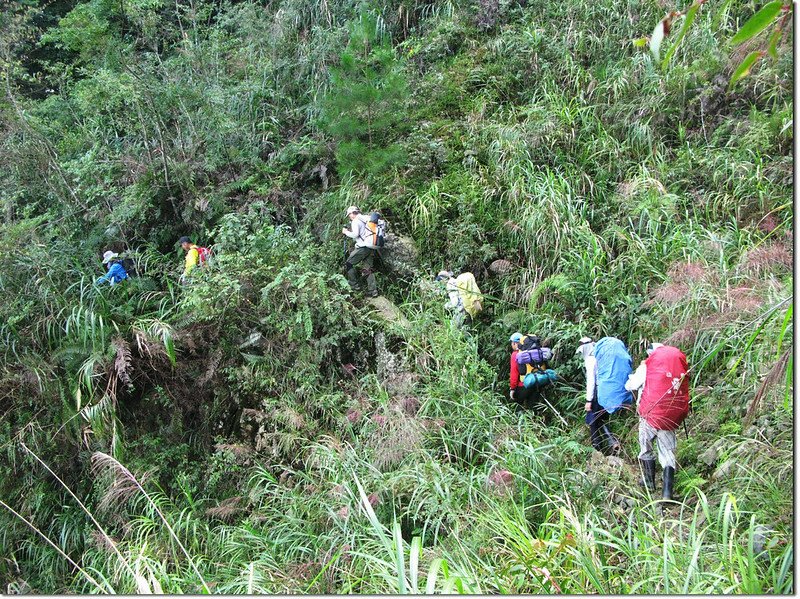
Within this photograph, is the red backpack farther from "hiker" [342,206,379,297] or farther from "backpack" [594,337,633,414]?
"hiker" [342,206,379,297]

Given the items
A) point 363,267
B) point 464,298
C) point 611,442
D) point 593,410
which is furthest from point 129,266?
point 611,442

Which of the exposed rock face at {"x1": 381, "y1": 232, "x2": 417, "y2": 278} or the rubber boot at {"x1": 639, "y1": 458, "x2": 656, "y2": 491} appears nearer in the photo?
the rubber boot at {"x1": 639, "y1": 458, "x2": 656, "y2": 491}

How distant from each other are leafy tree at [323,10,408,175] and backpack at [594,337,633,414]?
183 inches

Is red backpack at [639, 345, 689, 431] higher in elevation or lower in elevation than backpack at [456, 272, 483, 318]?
higher

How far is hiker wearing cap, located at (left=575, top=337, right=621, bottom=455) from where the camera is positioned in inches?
234

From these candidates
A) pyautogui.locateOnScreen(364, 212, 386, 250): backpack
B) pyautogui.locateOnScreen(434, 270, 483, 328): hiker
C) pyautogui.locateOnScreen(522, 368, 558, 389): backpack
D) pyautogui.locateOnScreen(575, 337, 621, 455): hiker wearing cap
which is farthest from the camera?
pyautogui.locateOnScreen(364, 212, 386, 250): backpack

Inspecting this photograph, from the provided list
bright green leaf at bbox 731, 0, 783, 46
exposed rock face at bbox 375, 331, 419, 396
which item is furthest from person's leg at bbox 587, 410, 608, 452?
bright green leaf at bbox 731, 0, 783, 46

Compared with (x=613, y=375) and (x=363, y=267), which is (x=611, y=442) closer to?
(x=613, y=375)

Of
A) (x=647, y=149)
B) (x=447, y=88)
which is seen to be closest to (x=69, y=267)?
(x=447, y=88)

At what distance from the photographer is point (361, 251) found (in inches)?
318

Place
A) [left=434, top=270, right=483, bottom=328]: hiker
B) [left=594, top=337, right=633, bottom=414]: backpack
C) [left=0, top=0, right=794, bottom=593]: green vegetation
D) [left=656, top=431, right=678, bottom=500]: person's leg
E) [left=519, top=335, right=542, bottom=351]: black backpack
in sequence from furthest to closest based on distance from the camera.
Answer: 1. [left=434, top=270, right=483, bottom=328]: hiker
2. [left=519, top=335, right=542, bottom=351]: black backpack
3. [left=594, top=337, right=633, bottom=414]: backpack
4. [left=656, top=431, right=678, bottom=500]: person's leg
5. [left=0, top=0, right=794, bottom=593]: green vegetation

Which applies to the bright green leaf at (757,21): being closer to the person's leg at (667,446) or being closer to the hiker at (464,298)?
the person's leg at (667,446)

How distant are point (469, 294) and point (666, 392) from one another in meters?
2.96

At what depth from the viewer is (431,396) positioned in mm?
6203
